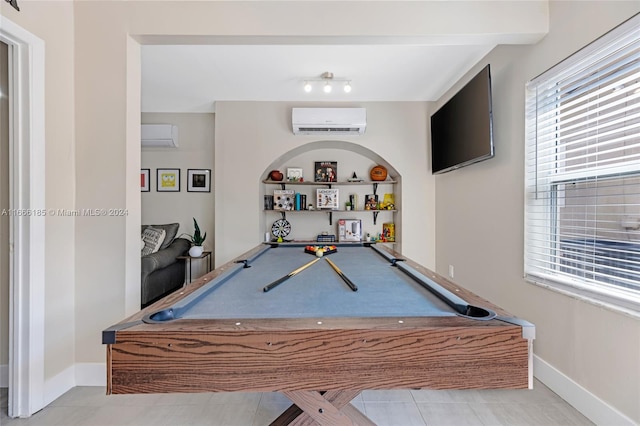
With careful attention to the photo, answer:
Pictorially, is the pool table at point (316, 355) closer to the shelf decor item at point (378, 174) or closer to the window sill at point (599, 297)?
the window sill at point (599, 297)

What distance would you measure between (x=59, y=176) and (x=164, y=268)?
1.75 metres

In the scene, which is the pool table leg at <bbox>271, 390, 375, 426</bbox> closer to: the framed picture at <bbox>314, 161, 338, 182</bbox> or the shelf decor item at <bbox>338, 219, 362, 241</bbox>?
the shelf decor item at <bbox>338, 219, 362, 241</bbox>

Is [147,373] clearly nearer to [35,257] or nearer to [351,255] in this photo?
[35,257]

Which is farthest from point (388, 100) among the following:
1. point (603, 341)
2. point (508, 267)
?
point (603, 341)

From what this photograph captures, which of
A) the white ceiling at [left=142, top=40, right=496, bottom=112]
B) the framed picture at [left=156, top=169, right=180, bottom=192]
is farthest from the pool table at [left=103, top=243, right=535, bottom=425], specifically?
the framed picture at [left=156, top=169, right=180, bottom=192]

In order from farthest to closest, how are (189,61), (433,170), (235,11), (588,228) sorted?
(433,170), (189,61), (235,11), (588,228)

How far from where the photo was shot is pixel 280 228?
154 inches

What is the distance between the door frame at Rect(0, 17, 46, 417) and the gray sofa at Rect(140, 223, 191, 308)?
3.30 feet

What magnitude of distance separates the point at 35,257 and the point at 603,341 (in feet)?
9.75

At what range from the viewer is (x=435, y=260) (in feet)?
11.7

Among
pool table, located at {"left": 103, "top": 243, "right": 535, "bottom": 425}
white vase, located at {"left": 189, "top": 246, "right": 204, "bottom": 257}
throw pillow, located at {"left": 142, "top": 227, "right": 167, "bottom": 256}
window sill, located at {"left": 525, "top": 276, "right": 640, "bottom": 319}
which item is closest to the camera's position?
pool table, located at {"left": 103, "top": 243, "right": 535, "bottom": 425}

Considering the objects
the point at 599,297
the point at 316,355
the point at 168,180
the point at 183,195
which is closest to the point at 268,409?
the point at 316,355

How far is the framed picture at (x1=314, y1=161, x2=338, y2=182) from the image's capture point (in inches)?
150

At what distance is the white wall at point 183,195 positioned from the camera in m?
3.97
